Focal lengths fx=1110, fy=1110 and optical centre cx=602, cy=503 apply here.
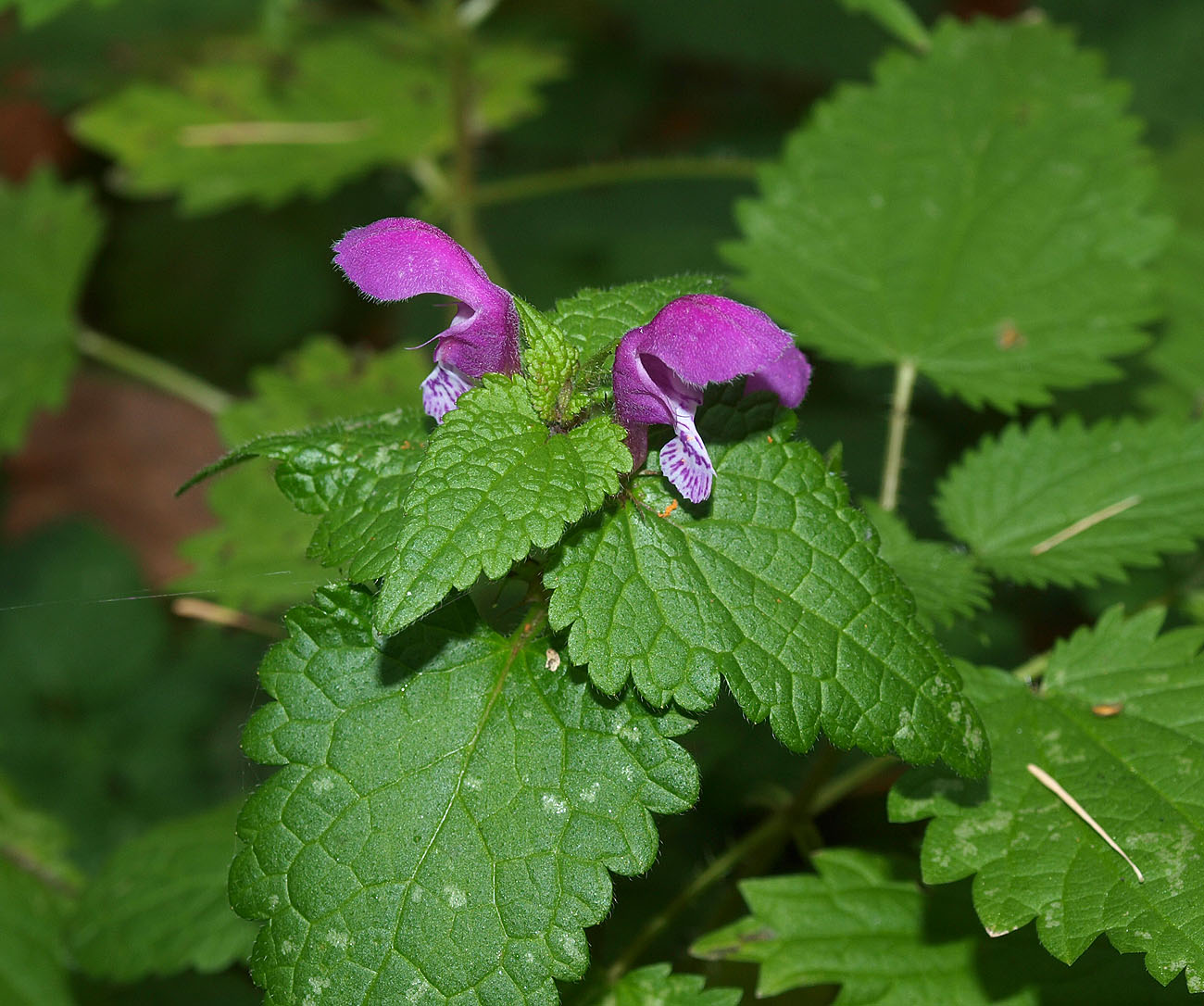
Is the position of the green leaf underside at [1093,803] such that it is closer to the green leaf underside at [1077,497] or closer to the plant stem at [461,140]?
the green leaf underside at [1077,497]

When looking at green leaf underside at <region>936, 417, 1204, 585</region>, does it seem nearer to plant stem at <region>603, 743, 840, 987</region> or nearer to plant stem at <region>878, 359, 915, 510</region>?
plant stem at <region>878, 359, 915, 510</region>

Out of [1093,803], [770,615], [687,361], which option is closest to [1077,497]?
[1093,803]

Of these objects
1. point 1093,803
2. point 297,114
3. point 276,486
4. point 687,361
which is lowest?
point 276,486

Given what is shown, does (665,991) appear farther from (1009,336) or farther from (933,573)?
(1009,336)

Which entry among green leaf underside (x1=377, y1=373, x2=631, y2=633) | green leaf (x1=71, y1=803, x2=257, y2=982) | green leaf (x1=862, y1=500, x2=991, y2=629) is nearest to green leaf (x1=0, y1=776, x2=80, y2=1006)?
green leaf (x1=71, y1=803, x2=257, y2=982)

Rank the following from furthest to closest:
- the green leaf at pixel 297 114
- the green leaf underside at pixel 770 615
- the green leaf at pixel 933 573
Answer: the green leaf at pixel 297 114
the green leaf at pixel 933 573
the green leaf underside at pixel 770 615

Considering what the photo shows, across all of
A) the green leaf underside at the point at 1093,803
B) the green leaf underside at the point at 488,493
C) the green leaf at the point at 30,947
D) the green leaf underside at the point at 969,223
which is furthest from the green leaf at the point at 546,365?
the green leaf at the point at 30,947
